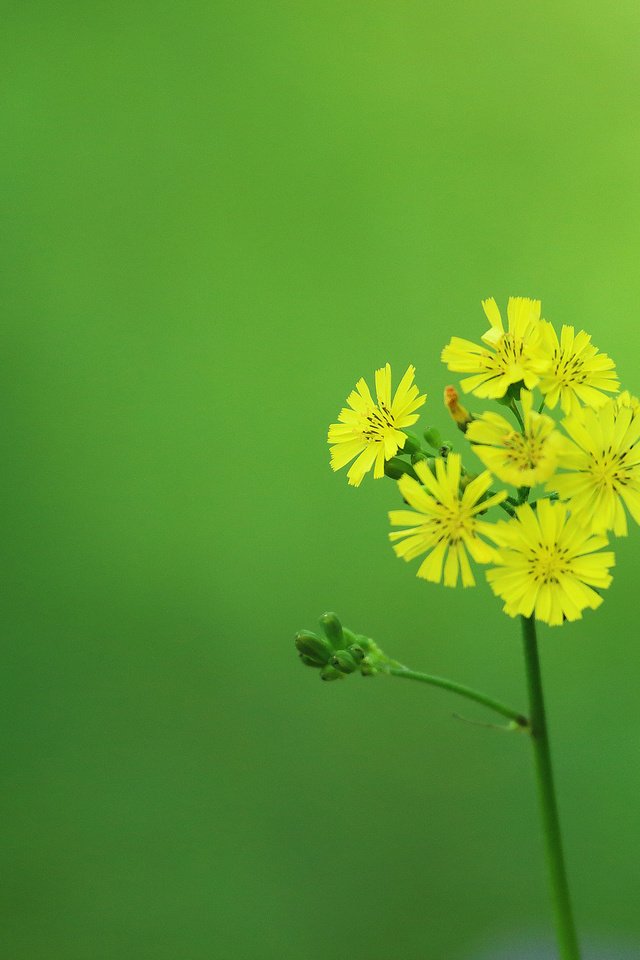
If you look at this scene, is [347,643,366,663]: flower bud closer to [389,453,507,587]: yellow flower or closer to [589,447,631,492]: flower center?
[389,453,507,587]: yellow flower

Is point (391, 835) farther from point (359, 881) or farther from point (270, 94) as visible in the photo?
point (270, 94)

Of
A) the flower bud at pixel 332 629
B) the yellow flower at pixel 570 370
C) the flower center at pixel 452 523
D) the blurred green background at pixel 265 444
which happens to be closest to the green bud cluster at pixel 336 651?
the flower bud at pixel 332 629

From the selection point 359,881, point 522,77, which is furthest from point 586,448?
point 522,77

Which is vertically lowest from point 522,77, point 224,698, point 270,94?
point 224,698

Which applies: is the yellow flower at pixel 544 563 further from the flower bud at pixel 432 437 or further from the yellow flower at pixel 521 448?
the flower bud at pixel 432 437

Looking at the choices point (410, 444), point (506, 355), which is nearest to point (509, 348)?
point (506, 355)
